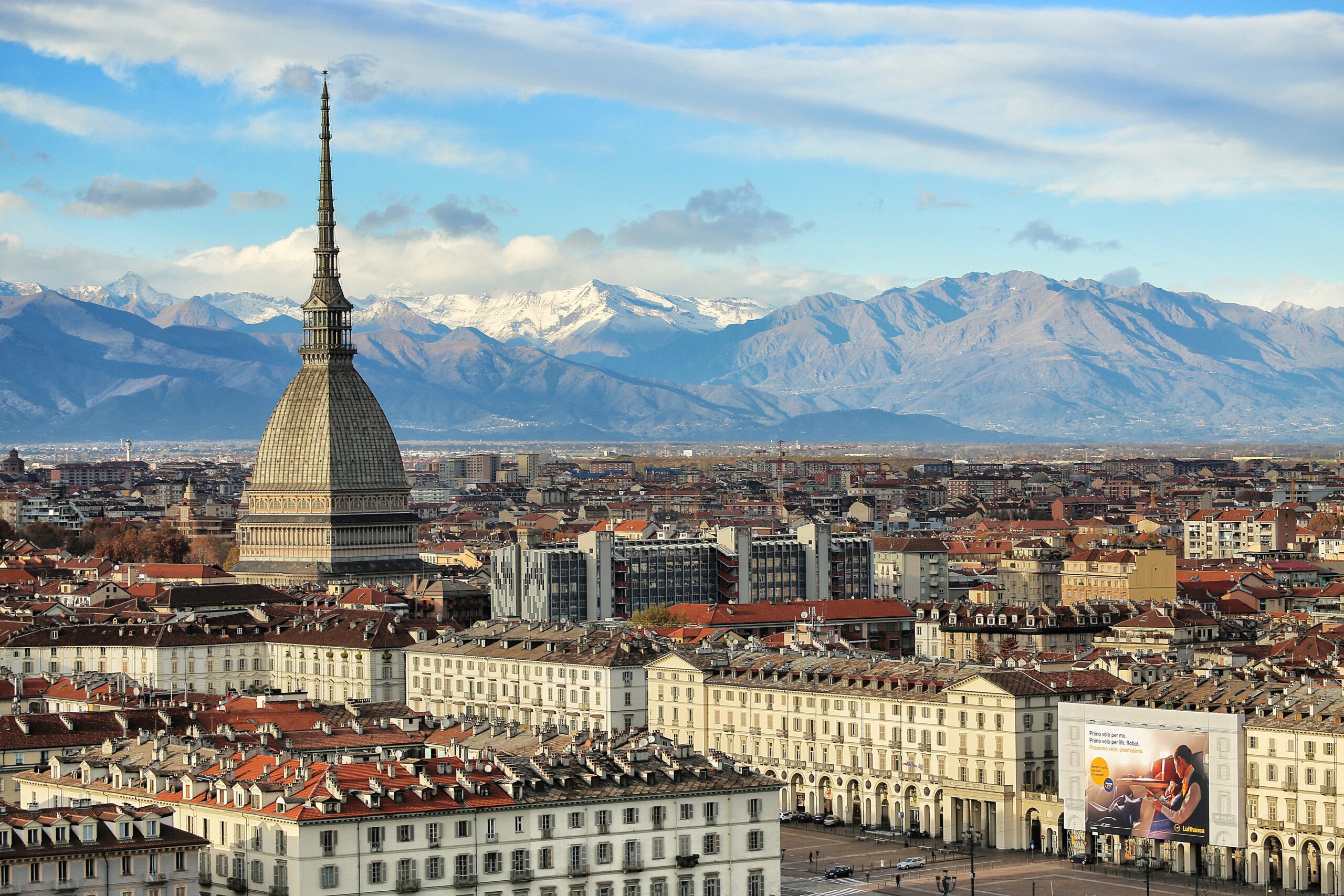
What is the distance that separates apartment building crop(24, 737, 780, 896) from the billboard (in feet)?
55.4

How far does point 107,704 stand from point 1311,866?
4115 centimetres

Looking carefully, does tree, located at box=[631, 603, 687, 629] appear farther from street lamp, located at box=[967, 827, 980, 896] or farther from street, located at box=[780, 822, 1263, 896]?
street, located at box=[780, 822, 1263, 896]

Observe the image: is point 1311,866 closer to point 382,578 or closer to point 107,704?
point 107,704

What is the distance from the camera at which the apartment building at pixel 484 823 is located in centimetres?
5647

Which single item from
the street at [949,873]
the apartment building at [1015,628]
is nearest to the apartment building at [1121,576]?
the apartment building at [1015,628]

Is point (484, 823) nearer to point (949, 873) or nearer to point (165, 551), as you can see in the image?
point (949, 873)

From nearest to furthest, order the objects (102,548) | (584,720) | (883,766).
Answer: (883,766) < (584,720) < (102,548)

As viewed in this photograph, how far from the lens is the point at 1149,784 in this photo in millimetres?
76750

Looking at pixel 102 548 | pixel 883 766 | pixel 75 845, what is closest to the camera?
pixel 75 845

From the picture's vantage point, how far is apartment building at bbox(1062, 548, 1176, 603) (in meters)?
147

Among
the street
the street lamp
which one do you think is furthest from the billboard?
the street lamp

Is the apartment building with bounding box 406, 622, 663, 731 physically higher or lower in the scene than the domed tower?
lower

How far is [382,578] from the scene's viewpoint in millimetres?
162500

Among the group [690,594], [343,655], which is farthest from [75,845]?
[690,594]
